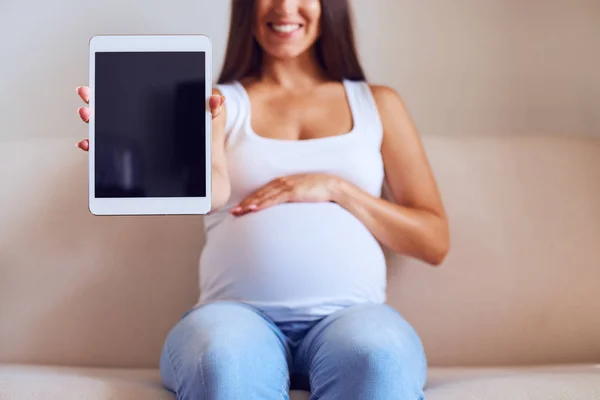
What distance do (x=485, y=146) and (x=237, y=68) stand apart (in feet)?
1.64

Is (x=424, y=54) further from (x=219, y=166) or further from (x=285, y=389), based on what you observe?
(x=285, y=389)

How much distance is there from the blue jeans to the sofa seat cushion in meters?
0.06

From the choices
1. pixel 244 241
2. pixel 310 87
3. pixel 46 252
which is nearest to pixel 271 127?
pixel 310 87

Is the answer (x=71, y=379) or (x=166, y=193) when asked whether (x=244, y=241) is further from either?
(x=71, y=379)

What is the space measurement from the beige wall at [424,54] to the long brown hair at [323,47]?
0.09 m

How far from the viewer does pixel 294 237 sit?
104 cm

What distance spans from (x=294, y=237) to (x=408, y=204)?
0.25m

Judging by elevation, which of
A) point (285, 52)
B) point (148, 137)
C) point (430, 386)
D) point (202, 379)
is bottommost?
point (430, 386)

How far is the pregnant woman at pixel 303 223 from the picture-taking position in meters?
0.80

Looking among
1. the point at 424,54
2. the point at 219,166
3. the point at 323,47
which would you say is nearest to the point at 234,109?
the point at 219,166

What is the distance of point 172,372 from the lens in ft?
2.91

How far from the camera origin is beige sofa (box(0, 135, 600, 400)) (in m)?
1.19

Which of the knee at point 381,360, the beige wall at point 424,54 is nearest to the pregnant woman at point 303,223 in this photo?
the knee at point 381,360

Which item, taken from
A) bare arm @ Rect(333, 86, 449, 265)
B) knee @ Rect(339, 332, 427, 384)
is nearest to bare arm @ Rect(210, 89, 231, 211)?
bare arm @ Rect(333, 86, 449, 265)
